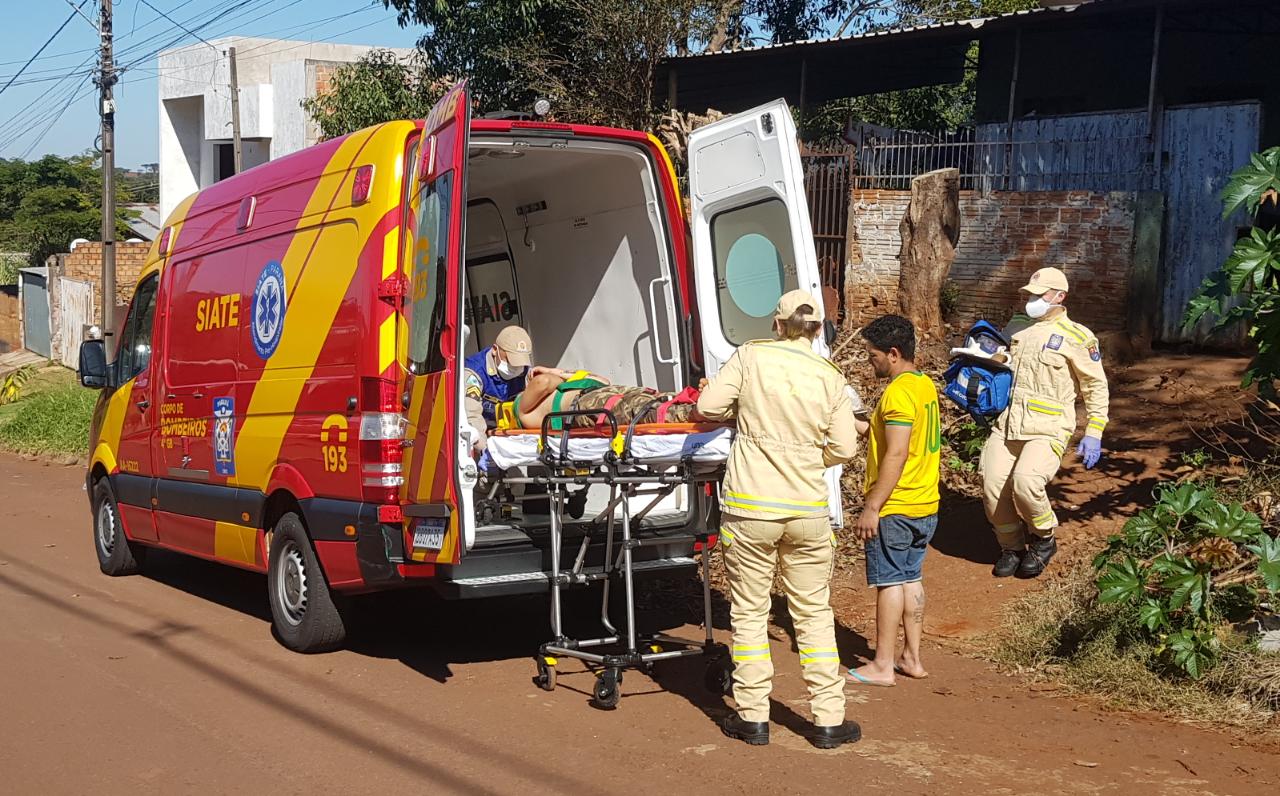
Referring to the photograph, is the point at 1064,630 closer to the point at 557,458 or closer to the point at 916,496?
the point at 916,496

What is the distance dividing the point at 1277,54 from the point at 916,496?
438 inches

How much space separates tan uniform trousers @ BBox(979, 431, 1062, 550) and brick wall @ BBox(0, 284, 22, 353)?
89.9 ft

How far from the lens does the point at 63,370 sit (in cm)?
2500

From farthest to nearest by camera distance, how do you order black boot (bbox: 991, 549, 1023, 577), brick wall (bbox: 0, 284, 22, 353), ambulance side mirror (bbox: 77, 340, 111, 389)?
brick wall (bbox: 0, 284, 22, 353) → ambulance side mirror (bbox: 77, 340, 111, 389) → black boot (bbox: 991, 549, 1023, 577)

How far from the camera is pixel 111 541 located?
910 cm

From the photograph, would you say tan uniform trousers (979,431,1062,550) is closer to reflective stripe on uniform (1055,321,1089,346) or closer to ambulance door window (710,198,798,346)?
reflective stripe on uniform (1055,321,1089,346)

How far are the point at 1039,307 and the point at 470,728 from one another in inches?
157

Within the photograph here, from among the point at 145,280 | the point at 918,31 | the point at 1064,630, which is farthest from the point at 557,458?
the point at 918,31

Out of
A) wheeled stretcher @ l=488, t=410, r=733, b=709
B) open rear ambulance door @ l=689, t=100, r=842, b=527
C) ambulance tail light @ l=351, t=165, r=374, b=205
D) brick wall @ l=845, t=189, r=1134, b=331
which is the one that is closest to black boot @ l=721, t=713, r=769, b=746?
wheeled stretcher @ l=488, t=410, r=733, b=709

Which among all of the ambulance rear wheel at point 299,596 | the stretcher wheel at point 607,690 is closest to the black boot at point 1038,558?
the stretcher wheel at point 607,690

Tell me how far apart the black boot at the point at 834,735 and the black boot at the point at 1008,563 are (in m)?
2.65

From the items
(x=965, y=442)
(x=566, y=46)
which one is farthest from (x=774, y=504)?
(x=566, y=46)

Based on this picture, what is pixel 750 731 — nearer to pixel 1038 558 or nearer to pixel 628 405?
pixel 628 405

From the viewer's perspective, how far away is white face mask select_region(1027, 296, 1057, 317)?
7.32m
